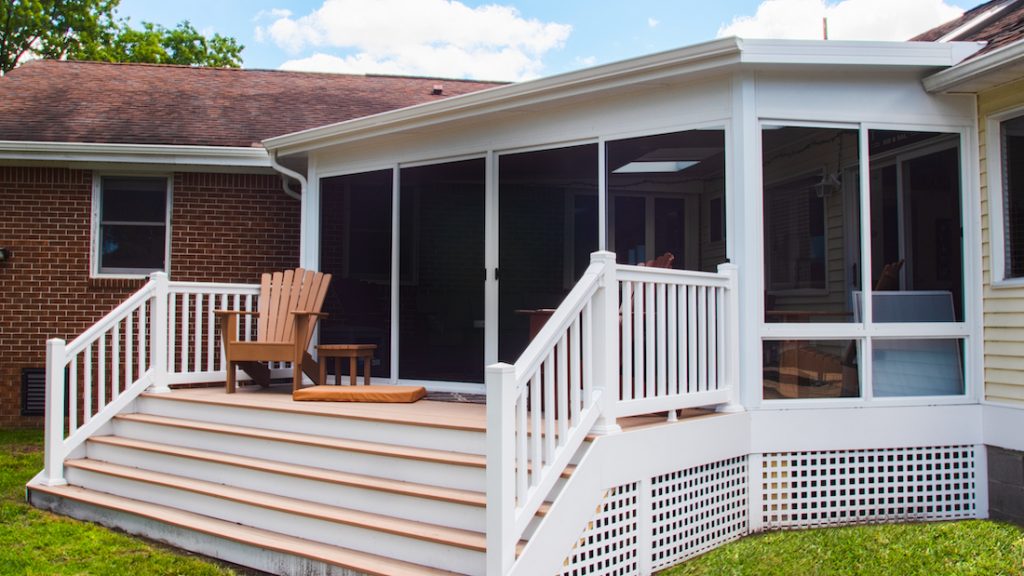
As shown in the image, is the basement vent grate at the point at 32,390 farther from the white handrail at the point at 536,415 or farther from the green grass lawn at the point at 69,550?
the white handrail at the point at 536,415

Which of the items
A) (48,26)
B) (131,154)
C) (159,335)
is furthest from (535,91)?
(48,26)

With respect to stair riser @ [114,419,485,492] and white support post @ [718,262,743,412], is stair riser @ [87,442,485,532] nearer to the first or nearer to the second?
stair riser @ [114,419,485,492]

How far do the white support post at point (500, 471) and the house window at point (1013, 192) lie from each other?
3.60m

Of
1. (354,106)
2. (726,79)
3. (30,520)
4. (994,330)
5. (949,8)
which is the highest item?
(949,8)

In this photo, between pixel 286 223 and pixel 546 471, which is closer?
pixel 546 471

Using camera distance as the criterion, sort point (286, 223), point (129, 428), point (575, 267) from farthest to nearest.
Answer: point (575, 267), point (286, 223), point (129, 428)

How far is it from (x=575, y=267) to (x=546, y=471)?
6730 mm

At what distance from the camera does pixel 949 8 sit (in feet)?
123

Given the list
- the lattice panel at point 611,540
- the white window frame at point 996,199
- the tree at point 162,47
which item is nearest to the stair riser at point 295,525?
the lattice panel at point 611,540

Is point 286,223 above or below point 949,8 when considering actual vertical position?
below

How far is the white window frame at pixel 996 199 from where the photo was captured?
523cm

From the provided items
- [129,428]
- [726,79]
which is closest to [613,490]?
[726,79]

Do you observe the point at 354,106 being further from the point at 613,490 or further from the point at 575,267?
the point at 613,490

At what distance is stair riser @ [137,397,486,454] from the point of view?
4.65 metres
